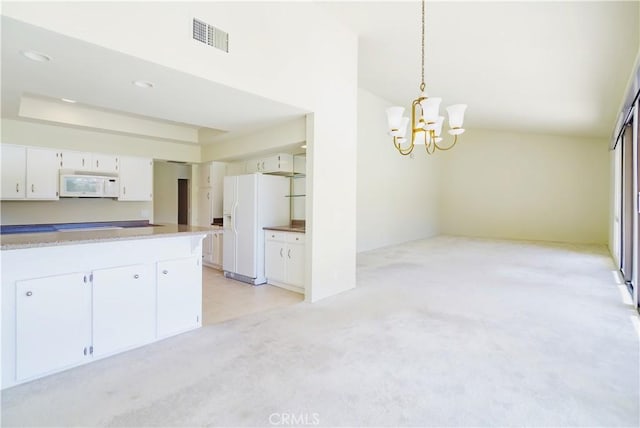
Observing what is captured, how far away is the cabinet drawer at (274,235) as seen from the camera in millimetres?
4652

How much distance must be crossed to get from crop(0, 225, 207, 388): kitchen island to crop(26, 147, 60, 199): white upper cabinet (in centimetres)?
240

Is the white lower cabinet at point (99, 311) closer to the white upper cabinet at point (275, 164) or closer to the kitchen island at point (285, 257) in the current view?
the kitchen island at point (285, 257)

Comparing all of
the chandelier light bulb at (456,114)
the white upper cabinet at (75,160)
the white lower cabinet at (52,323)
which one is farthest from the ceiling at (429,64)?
the white lower cabinet at (52,323)

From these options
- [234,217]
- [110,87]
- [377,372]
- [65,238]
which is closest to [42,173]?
[110,87]

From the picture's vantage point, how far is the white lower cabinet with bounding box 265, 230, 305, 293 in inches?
175

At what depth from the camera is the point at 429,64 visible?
5113 mm

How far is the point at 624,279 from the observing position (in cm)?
510

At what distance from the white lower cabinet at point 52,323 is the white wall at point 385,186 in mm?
5949

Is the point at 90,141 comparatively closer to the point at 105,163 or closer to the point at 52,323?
the point at 105,163

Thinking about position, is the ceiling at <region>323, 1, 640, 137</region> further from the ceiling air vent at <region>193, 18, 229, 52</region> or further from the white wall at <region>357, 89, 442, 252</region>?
the ceiling air vent at <region>193, 18, 229, 52</region>

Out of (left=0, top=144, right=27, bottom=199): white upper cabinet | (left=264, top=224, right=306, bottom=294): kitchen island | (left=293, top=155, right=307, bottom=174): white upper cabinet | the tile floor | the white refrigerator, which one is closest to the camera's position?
the tile floor

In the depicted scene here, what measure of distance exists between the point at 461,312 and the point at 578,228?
27.8 feet

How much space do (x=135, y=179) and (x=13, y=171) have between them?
1.49 meters

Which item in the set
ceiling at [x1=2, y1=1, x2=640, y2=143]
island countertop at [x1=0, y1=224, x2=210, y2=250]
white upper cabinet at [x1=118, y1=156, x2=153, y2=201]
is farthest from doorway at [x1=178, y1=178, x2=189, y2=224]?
island countertop at [x1=0, y1=224, x2=210, y2=250]
